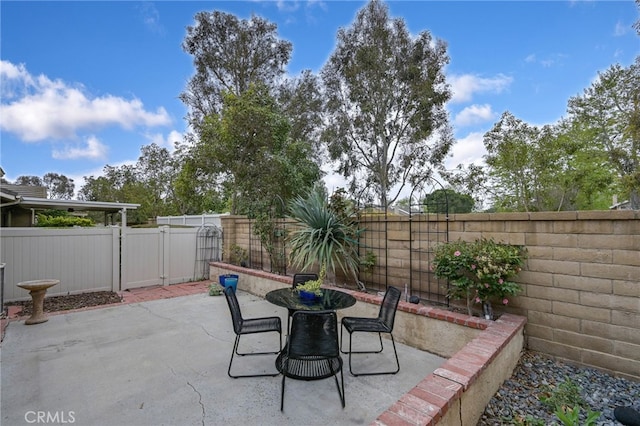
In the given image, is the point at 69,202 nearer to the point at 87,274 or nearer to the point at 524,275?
the point at 87,274

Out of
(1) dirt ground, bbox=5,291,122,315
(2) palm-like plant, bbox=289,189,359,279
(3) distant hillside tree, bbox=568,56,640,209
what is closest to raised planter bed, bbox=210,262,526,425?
(2) palm-like plant, bbox=289,189,359,279

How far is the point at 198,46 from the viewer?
45.4 ft

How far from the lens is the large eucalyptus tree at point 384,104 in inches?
570

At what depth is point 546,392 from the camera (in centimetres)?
256

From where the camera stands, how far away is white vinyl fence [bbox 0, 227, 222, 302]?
222 inches

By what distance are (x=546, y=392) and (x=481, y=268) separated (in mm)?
1163

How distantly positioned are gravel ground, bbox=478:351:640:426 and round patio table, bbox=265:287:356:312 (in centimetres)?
150

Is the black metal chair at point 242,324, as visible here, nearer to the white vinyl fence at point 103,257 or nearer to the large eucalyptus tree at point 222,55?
the white vinyl fence at point 103,257

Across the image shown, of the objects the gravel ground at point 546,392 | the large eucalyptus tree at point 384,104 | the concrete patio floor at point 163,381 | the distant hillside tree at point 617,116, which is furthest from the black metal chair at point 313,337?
the distant hillside tree at point 617,116

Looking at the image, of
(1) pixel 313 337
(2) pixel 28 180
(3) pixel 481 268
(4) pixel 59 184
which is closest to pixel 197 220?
(1) pixel 313 337

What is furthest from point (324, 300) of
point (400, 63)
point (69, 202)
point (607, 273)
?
point (400, 63)

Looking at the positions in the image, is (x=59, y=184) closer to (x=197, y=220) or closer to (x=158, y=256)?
(x=197, y=220)

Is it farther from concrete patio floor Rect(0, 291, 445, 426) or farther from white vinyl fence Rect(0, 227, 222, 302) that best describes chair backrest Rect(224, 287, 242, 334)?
white vinyl fence Rect(0, 227, 222, 302)

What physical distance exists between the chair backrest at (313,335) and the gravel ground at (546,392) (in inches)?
49.0
